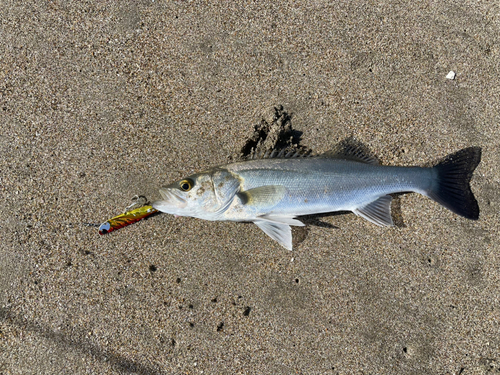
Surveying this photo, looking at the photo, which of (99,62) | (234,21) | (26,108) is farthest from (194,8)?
(26,108)

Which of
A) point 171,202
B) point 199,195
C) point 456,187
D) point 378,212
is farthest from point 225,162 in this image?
point 456,187

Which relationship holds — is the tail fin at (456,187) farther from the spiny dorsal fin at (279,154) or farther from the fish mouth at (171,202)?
the fish mouth at (171,202)

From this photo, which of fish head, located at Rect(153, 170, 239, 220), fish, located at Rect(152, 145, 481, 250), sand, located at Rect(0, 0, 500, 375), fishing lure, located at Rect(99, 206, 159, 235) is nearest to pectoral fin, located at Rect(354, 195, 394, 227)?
fish, located at Rect(152, 145, 481, 250)

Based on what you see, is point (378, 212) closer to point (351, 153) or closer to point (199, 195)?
point (351, 153)

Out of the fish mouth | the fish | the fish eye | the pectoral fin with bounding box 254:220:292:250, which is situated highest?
the fish eye

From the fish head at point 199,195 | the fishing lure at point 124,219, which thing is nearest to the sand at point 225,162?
the fishing lure at point 124,219

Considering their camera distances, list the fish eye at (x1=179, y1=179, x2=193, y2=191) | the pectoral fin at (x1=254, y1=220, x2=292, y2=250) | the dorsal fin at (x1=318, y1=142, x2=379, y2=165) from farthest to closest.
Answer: the dorsal fin at (x1=318, y1=142, x2=379, y2=165), the pectoral fin at (x1=254, y1=220, x2=292, y2=250), the fish eye at (x1=179, y1=179, x2=193, y2=191)

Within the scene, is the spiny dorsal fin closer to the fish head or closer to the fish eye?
the fish head
